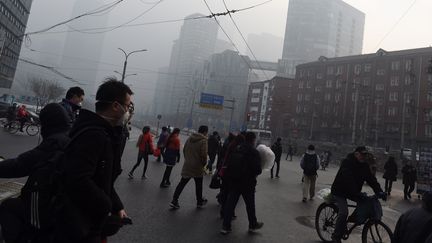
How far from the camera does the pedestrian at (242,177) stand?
5906 mm

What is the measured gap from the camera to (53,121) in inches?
117

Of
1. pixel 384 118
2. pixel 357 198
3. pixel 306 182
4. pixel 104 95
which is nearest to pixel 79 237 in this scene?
pixel 104 95

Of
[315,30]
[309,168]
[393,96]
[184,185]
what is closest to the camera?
[184,185]

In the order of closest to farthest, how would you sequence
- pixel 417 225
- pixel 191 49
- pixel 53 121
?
1. pixel 53 121
2. pixel 417 225
3. pixel 191 49

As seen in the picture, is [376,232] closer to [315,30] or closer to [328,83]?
[328,83]

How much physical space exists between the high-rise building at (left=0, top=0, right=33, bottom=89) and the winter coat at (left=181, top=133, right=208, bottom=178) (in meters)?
69.1

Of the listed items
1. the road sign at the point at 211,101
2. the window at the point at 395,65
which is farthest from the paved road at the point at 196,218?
the window at the point at 395,65

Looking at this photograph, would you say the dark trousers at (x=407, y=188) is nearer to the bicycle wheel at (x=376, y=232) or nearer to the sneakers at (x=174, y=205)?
the bicycle wheel at (x=376, y=232)

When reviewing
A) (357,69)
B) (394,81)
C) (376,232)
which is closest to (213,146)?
(376,232)

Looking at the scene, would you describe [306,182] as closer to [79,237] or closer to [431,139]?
[79,237]

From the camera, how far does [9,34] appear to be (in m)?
69.2

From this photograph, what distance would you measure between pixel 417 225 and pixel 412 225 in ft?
0.16

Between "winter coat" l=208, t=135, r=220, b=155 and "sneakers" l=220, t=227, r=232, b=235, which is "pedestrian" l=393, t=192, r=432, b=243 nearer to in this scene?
"sneakers" l=220, t=227, r=232, b=235

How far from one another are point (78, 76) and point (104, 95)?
72.3m
